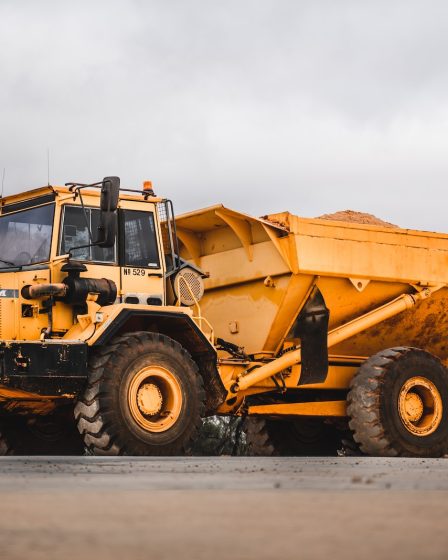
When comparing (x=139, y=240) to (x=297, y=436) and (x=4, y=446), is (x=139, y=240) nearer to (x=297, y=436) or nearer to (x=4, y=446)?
(x=4, y=446)

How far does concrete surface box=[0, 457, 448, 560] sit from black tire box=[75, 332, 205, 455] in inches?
175

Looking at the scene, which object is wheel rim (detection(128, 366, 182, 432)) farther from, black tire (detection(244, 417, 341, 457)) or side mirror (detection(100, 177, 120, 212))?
black tire (detection(244, 417, 341, 457))

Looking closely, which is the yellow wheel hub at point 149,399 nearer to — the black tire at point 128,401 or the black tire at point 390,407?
the black tire at point 128,401

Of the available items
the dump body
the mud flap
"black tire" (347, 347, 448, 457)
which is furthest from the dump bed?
"black tire" (347, 347, 448, 457)

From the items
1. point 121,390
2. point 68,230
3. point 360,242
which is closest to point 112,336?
point 121,390

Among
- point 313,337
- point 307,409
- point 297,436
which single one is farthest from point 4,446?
point 297,436

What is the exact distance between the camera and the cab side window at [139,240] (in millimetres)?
11258

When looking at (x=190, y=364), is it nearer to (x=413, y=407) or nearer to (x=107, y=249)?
(x=107, y=249)

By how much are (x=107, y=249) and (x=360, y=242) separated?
3544 millimetres

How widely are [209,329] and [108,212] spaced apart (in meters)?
2.56

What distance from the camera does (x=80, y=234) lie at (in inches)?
430

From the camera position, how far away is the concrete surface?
8.39ft

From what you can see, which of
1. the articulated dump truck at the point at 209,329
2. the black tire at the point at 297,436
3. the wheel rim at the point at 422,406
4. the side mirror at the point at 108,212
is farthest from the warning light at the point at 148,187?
the black tire at the point at 297,436

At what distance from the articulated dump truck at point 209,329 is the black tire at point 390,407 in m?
0.02
